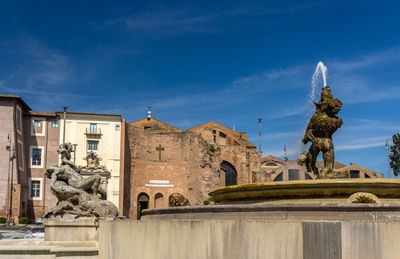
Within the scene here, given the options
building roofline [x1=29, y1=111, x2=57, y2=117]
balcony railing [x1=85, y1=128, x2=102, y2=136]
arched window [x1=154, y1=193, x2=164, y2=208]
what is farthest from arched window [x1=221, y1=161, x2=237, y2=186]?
building roofline [x1=29, y1=111, x2=57, y2=117]

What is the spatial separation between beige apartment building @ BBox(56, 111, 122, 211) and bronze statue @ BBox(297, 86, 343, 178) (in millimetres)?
37476

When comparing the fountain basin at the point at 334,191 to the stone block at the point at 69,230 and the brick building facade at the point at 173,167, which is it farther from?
the brick building facade at the point at 173,167

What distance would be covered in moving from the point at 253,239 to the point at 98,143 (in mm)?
43438

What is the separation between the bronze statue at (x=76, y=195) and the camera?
8.42m

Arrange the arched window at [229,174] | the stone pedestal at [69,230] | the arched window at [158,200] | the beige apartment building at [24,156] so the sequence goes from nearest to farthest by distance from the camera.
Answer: the stone pedestal at [69,230], the beige apartment building at [24,156], the arched window at [158,200], the arched window at [229,174]

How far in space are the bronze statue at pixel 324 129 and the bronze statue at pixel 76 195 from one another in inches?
157

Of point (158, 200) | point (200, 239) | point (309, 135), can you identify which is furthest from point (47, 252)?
point (158, 200)

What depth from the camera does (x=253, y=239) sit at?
387 cm

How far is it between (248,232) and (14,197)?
128ft

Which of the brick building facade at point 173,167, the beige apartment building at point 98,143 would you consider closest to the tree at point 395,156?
the brick building facade at point 173,167

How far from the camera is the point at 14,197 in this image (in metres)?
39.2

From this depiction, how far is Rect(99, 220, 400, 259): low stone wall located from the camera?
324 centimetres

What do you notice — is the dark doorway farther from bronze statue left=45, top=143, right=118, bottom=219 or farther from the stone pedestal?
the stone pedestal

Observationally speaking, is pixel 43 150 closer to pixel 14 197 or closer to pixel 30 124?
pixel 30 124
